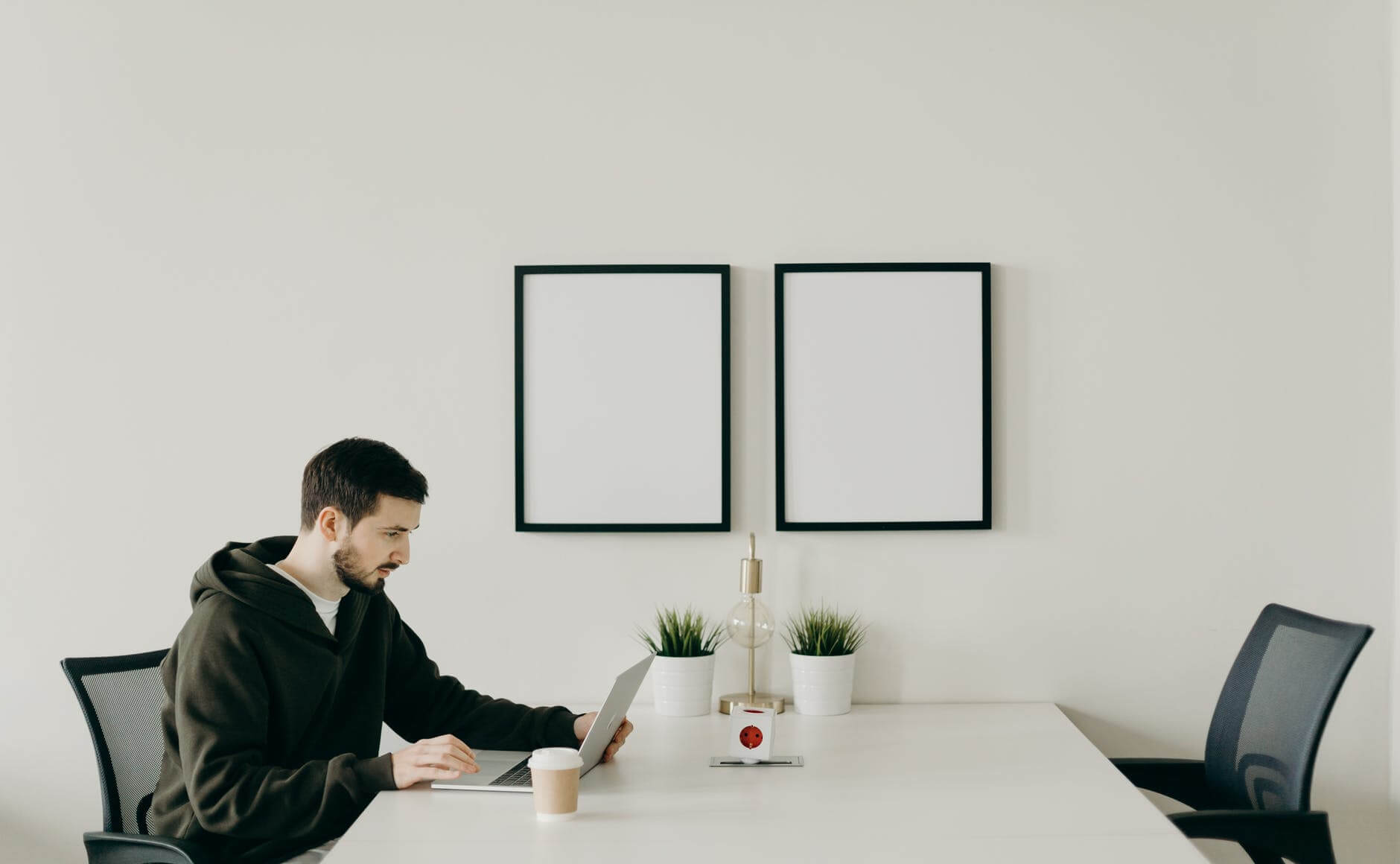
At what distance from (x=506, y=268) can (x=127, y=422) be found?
3.09ft

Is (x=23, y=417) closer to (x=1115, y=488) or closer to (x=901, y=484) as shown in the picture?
(x=901, y=484)

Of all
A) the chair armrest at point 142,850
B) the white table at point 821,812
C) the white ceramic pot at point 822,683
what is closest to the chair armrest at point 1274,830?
the white table at point 821,812

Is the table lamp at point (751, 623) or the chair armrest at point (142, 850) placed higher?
the table lamp at point (751, 623)

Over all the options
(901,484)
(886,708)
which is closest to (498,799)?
(886,708)

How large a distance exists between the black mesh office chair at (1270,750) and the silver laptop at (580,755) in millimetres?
912

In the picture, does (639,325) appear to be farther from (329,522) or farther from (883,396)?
(329,522)

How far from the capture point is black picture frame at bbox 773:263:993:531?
242 centimetres

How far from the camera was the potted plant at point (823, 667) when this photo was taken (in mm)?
2277

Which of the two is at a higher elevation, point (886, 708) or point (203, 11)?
point (203, 11)

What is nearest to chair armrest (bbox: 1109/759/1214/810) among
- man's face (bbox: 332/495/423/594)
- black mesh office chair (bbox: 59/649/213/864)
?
man's face (bbox: 332/495/423/594)

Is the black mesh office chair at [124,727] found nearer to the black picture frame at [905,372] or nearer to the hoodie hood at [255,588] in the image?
the hoodie hood at [255,588]

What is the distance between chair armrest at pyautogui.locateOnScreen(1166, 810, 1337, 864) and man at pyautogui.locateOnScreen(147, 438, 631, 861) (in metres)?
0.98

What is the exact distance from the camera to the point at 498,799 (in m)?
1.69

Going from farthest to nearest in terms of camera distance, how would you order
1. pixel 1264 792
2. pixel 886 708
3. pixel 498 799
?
pixel 886 708, pixel 1264 792, pixel 498 799
